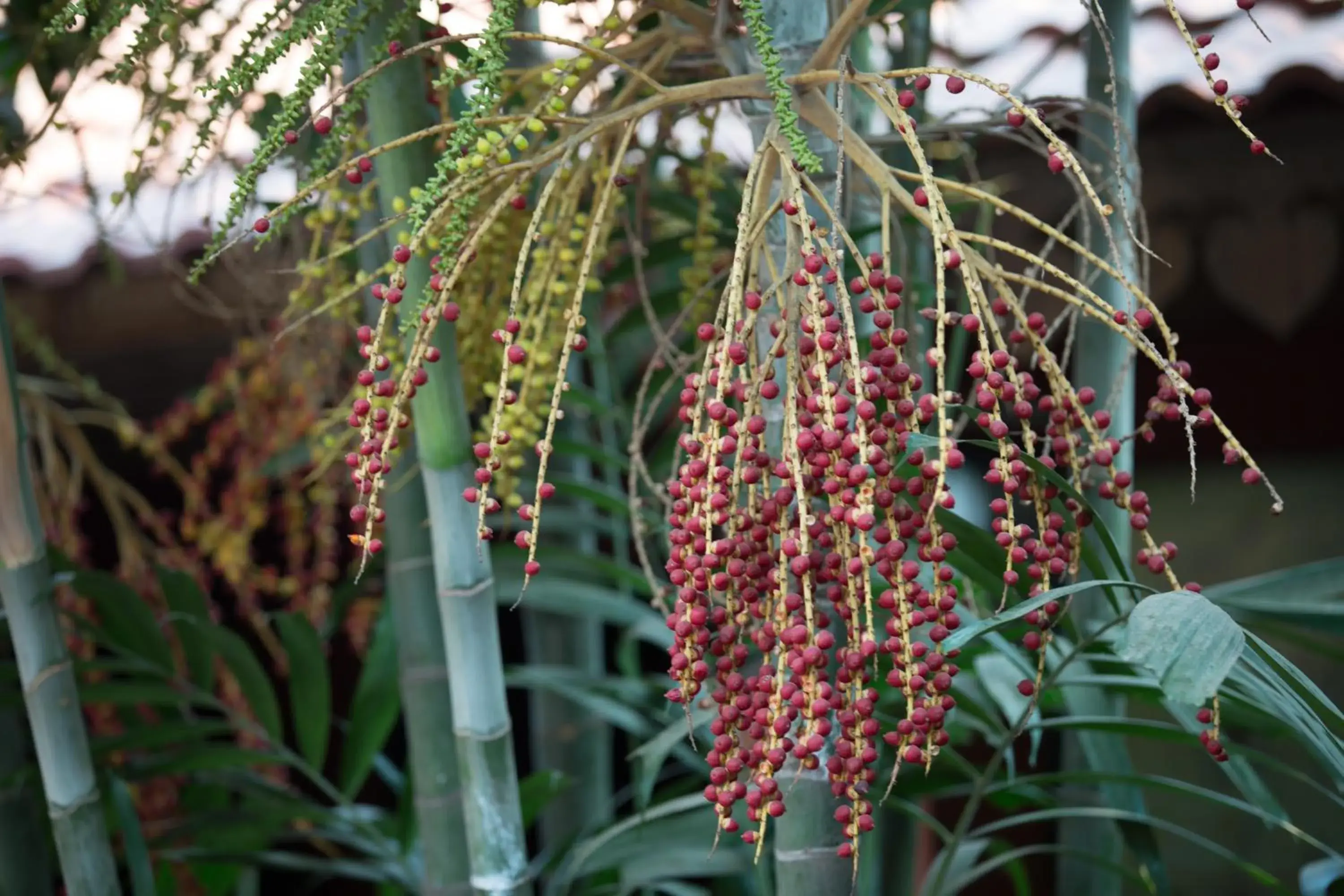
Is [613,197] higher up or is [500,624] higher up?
[613,197]

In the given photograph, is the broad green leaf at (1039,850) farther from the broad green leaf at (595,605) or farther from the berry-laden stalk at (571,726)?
the berry-laden stalk at (571,726)

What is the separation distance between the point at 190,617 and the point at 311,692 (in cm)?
13

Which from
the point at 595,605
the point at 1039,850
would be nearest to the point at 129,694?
the point at 595,605

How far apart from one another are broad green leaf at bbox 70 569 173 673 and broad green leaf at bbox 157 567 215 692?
A: 0.02m

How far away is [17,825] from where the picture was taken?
1.03m

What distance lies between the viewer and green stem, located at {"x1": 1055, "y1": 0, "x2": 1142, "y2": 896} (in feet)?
3.09

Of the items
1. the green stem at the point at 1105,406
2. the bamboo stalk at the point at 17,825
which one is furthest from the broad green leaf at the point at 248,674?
the green stem at the point at 1105,406

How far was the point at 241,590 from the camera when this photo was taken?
1481 millimetres

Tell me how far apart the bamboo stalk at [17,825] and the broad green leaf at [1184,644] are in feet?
2.84

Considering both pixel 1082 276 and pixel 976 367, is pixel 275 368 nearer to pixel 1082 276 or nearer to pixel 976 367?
pixel 1082 276

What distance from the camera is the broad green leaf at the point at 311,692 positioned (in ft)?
3.85

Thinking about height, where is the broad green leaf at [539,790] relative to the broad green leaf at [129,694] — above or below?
below

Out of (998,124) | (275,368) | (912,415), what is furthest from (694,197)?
(912,415)

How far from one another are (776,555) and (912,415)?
95 mm
